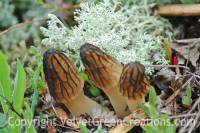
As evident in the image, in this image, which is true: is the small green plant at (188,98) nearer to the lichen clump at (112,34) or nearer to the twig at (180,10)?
the lichen clump at (112,34)

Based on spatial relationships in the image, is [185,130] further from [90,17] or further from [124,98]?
[90,17]

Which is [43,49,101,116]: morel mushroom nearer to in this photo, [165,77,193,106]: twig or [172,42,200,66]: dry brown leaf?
[165,77,193,106]: twig

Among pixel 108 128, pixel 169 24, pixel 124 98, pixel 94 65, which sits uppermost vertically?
pixel 169 24

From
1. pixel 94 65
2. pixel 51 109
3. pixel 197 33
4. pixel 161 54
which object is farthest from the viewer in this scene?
pixel 197 33

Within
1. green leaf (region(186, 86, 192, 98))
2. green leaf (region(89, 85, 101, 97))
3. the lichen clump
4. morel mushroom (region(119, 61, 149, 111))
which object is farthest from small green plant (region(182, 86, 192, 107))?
green leaf (region(89, 85, 101, 97))

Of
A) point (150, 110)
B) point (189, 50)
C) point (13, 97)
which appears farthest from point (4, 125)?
point (189, 50)

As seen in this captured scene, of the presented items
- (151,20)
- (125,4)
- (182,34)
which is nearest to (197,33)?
(182,34)

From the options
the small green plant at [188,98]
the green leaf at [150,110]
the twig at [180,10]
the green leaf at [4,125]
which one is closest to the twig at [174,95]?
the small green plant at [188,98]
